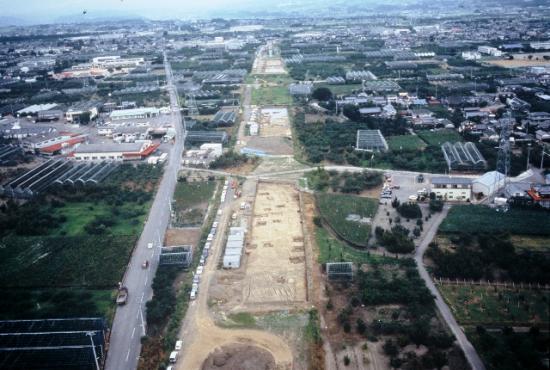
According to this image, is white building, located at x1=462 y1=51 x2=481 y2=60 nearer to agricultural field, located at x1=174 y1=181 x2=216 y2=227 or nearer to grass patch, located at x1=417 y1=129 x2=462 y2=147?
grass patch, located at x1=417 y1=129 x2=462 y2=147

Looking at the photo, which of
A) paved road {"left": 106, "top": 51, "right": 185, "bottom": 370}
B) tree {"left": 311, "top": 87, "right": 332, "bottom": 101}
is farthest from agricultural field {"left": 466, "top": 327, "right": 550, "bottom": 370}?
tree {"left": 311, "top": 87, "right": 332, "bottom": 101}

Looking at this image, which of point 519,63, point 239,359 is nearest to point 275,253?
point 239,359

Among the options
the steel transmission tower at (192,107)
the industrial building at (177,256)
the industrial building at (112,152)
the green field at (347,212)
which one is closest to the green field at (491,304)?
the green field at (347,212)

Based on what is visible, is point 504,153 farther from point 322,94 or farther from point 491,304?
point 322,94

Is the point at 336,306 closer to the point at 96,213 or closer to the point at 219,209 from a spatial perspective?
the point at 219,209

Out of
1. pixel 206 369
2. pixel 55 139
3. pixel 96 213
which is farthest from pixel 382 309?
pixel 55 139

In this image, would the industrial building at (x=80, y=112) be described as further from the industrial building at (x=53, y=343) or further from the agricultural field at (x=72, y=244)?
the industrial building at (x=53, y=343)
